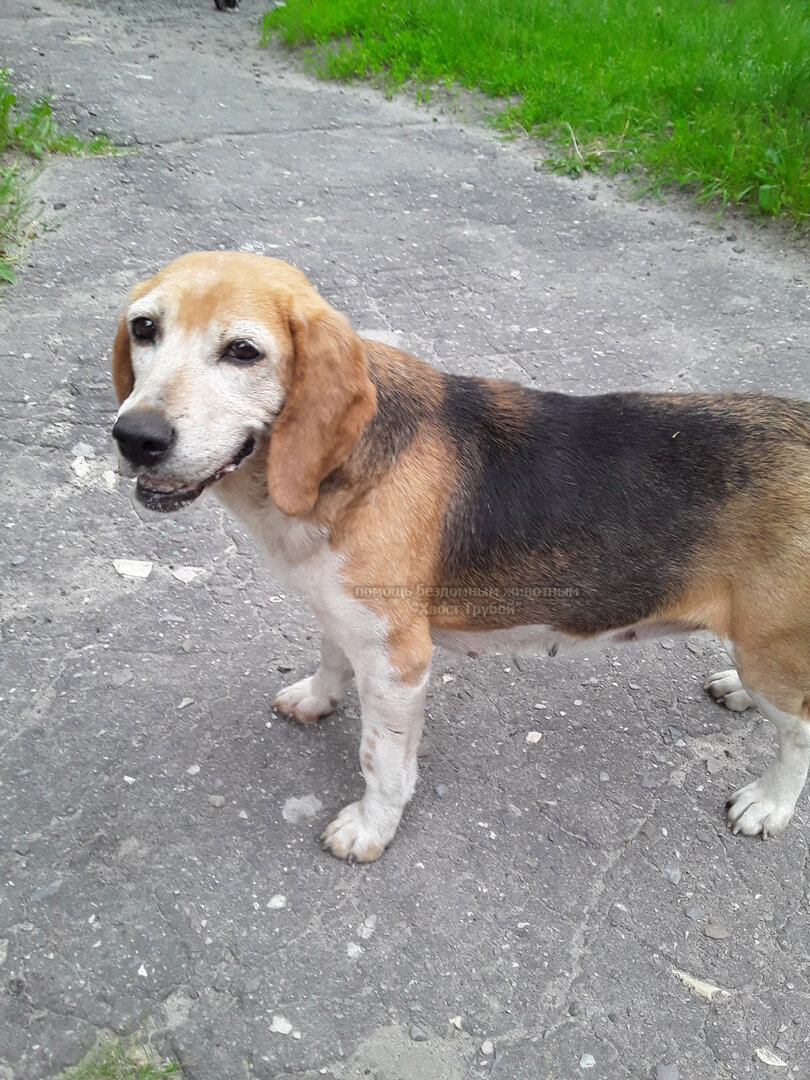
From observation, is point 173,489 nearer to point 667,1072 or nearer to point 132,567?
point 132,567

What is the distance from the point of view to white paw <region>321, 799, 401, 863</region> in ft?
9.73

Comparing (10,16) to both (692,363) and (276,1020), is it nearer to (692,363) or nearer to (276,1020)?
(692,363)

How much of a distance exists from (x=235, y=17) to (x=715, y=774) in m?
11.2

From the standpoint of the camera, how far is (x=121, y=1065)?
2.35 m

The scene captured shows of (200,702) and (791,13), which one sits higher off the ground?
(791,13)

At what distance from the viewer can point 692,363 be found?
555 centimetres

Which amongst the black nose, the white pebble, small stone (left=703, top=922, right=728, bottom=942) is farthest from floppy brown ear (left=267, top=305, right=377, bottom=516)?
small stone (left=703, top=922, right=728, bottom=942)

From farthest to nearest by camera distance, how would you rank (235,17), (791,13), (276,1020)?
(235,17)
(791,13)
(276,1020)

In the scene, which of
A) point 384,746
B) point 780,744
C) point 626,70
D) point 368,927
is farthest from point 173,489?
point 626,70

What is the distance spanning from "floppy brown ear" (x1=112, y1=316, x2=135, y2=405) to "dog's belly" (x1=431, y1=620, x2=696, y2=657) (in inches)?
51.5

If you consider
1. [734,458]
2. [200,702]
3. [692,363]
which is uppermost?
[734,458]

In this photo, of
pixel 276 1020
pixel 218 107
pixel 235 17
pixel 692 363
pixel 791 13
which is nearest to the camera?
pixel 276 1020

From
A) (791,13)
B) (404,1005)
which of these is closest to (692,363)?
(404,1005)

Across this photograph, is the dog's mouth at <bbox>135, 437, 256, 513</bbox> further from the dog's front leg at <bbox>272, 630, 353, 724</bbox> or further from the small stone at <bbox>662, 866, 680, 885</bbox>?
the small stone at <bbox>662, 866, 680, 885</bbox>
